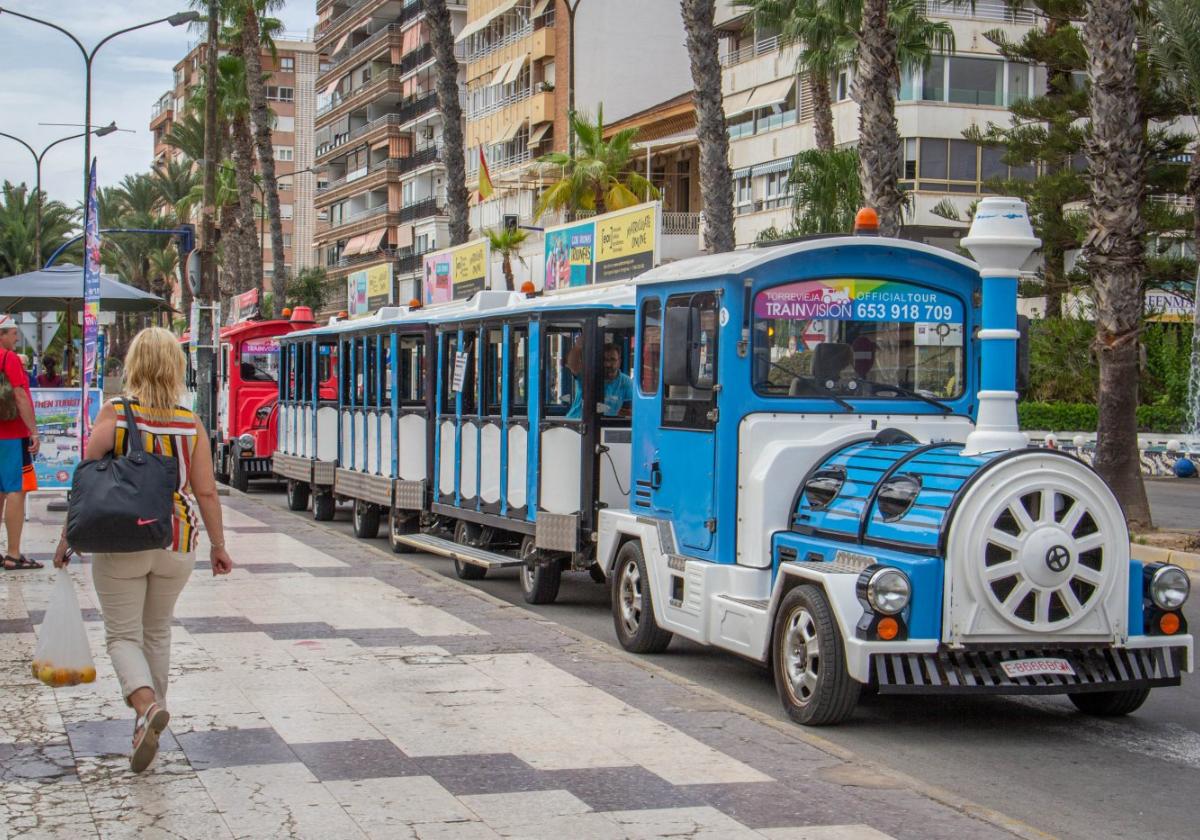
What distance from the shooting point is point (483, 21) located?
69.8m

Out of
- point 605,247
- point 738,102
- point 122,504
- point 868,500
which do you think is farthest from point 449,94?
point 122,504

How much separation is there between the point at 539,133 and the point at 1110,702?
56.8 meters

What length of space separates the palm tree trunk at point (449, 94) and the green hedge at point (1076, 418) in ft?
49.6

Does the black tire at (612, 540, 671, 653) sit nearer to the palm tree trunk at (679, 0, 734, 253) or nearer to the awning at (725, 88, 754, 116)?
the palm tree trunk at (679, 0, 734, 253)

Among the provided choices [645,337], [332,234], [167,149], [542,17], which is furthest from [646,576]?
[167,149]

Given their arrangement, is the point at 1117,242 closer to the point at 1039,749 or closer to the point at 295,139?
the point at 1039,749

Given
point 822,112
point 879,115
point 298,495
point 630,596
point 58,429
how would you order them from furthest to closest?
1. point 822,112
2. point 298,495
3. point 879,115
4. point 58,429
5. point 630,596

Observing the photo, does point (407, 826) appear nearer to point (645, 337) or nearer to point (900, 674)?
point (900, 674)

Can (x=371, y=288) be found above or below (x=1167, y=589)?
above

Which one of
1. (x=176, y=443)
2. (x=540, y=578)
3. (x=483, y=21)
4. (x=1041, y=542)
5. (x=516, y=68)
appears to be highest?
(x=483, y=21)

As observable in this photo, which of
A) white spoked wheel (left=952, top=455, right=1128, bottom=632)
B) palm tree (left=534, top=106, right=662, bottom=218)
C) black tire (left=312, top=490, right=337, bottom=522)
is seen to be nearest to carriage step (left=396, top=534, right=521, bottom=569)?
black tire (left=312, top=490, right=337, bottom=522)

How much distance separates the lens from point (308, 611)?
38.9 feet

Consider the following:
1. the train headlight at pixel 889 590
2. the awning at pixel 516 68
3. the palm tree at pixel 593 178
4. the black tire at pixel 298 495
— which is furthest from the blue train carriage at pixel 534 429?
the awning at pixel 516 68

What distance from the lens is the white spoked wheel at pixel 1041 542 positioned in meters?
7.93
